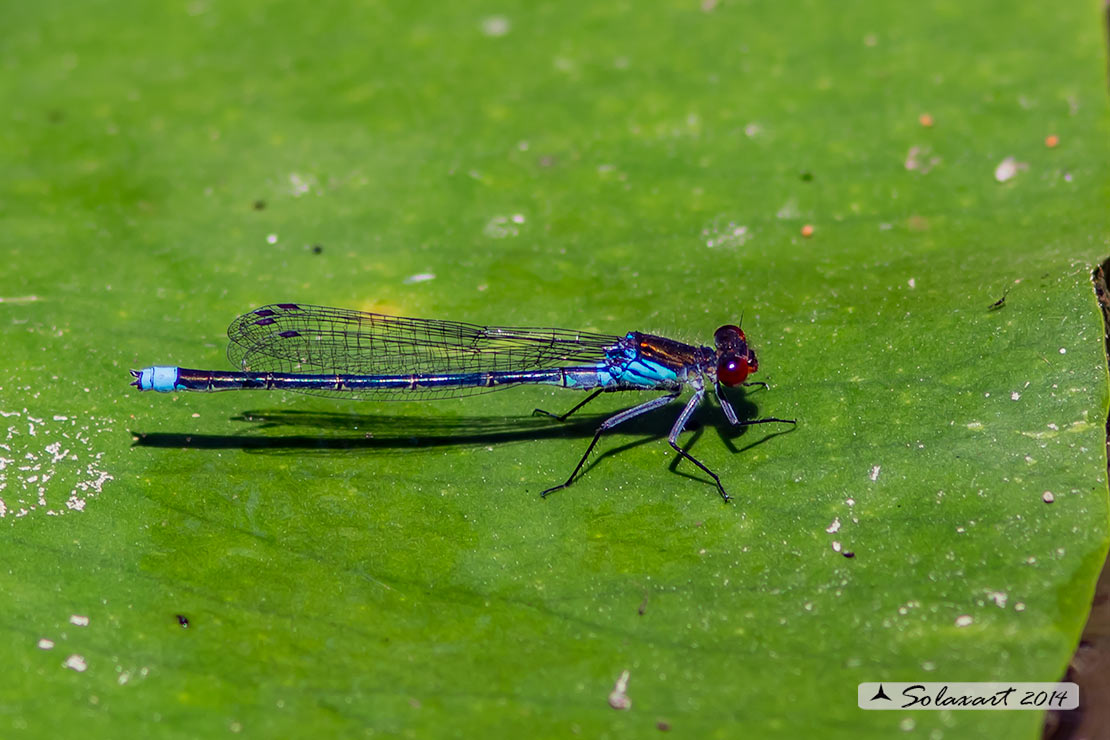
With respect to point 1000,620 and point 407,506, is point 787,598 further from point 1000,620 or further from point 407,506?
point 407,506

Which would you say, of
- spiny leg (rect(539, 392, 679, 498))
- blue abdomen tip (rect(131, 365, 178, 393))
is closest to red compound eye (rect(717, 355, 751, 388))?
spiny leg (rect(539, 392, 679, 498))

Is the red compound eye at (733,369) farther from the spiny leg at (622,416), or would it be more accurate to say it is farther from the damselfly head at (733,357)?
the spiny leg at (622,416)

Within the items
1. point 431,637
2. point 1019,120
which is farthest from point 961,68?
point 431,637

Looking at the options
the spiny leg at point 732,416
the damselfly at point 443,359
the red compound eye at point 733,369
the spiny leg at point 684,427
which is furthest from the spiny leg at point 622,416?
the red compound eye at point 733,369

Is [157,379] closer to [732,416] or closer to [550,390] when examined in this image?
[550,390]

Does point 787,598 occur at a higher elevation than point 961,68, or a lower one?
lower

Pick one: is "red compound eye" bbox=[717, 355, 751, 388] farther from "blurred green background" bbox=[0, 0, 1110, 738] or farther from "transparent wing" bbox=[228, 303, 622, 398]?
"transparent wing" bbox=[228, 303, 622, 398]

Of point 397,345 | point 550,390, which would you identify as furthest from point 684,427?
point 397,345
